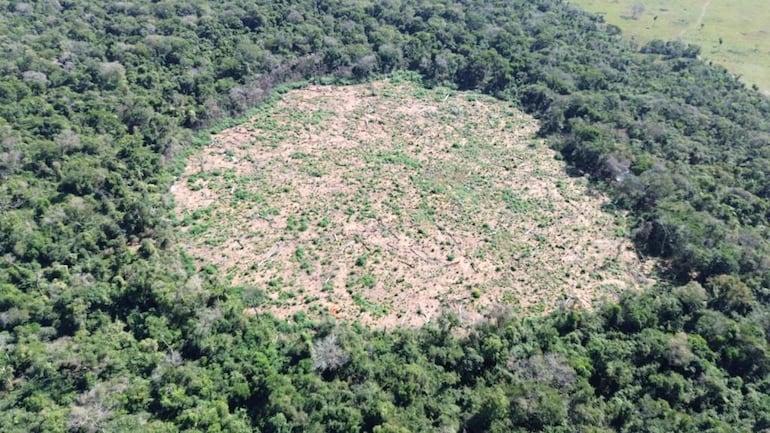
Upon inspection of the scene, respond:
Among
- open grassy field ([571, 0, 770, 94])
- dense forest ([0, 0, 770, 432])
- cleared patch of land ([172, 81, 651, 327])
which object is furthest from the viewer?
open grassy field ([571, 0, 770, 94])

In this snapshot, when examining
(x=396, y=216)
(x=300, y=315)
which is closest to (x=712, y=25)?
(x=396, y=216)

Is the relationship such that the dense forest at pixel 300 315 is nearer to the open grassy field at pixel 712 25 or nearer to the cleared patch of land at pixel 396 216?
the cleared patch of land at pixel 396 216

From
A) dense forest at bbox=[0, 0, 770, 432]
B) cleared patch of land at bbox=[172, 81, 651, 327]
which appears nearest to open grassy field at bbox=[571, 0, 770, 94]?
dense forest at bbox=[0, 0, 770, 432]

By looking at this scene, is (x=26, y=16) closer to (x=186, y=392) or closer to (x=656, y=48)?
(x=186, y=392)

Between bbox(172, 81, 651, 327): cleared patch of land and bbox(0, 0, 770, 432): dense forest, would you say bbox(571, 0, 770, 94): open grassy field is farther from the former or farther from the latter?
bbox(172, 81, 651, 327): cleared patch of land

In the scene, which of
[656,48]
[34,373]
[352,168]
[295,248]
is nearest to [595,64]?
[656,48]

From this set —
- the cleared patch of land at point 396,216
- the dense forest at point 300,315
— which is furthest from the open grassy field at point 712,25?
the cleared patch of land at point 396,216

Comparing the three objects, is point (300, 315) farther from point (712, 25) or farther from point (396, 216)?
point (712, 25)
